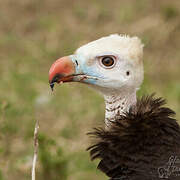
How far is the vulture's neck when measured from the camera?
3891mm

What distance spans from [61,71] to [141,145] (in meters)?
0.80

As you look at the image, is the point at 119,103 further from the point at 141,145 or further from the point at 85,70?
the point at 141,145

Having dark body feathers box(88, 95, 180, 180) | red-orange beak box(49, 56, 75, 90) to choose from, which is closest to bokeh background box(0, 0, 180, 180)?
red-orange beak box(49, 56, 75, 90)

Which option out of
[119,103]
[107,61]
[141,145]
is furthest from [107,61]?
[141,145]

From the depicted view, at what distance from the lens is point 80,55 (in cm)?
385

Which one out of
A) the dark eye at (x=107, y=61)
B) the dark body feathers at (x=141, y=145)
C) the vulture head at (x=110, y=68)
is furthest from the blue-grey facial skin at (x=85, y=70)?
the dark body feathers at (x=141, y=145)

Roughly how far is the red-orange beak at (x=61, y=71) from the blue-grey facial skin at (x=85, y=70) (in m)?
0.04

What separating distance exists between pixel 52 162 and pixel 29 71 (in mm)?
3197

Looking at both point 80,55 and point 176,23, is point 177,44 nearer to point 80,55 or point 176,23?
point 176,23

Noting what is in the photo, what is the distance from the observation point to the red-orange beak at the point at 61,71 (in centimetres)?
372

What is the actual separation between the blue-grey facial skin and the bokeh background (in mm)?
923

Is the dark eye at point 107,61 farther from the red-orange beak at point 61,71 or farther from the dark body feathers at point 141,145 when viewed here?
the dark body feathers at point 141,145

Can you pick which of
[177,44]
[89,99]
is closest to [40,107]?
[89,99]

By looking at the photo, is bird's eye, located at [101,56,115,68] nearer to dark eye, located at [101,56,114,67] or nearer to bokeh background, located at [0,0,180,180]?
dark eye, located at [101,56,114,67]
